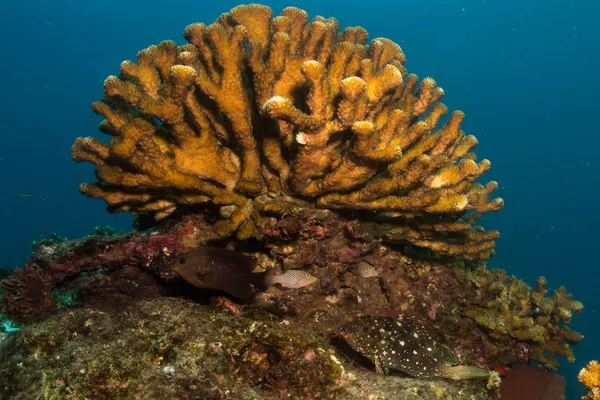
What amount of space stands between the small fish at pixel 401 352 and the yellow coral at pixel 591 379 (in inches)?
40.9

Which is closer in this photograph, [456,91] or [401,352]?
[401,352]

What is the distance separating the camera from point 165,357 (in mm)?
2215

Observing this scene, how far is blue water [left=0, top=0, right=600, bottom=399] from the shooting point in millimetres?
76000

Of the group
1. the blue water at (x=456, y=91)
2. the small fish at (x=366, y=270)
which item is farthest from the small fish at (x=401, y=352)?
the blue water at (x=456, y=91)

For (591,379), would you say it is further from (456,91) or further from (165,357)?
(456,91)

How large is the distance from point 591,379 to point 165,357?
3.76 m

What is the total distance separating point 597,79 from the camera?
9031cm

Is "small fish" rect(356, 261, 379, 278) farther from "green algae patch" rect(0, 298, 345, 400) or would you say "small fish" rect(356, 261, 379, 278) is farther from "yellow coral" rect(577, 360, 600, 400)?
"yellow coral" rect(577, 360, 600, 400)

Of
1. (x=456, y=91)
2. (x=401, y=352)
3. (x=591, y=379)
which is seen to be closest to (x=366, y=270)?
(x=401, y=352)

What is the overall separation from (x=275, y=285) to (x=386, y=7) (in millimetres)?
105976

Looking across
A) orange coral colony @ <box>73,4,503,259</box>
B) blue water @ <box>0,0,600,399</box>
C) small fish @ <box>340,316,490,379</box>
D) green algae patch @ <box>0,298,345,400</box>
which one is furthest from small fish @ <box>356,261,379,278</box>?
blue water @ <box>0,0,600,399</box>

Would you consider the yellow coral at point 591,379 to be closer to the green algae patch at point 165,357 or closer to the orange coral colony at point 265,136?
the orange coral colony at point 265,136

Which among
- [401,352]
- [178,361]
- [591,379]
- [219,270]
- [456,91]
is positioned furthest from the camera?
[456,91]

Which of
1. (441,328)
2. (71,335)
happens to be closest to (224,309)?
(71,335)
